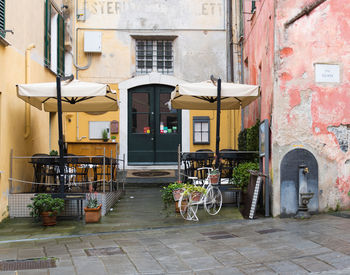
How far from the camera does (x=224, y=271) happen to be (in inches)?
200

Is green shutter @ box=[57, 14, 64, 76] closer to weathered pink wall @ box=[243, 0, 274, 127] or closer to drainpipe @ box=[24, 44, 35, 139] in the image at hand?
drainpipe @ box=[24, 44, 35, 139]

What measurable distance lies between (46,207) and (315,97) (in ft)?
17.3

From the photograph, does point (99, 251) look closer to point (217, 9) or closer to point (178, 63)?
point (178, 63)

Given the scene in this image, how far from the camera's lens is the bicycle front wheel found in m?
8.66

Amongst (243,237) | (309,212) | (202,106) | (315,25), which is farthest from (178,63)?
(243,237)

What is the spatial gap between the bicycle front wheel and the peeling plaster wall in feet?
3.78

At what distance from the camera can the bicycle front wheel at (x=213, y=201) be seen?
8.66 meters

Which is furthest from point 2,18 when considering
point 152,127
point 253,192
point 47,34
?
point 152,127

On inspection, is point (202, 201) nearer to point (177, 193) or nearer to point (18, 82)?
point (177, 193)

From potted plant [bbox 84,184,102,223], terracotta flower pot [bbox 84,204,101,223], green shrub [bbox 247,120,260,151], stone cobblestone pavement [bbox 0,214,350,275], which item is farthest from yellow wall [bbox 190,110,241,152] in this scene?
stone cobblestone pavement [bbox 0,214,350,275]

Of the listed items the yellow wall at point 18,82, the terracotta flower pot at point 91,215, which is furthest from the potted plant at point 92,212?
the yellow wall at point 18,82

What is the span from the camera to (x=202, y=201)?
838cm

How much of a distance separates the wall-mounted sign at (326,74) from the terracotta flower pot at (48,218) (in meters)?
5.42

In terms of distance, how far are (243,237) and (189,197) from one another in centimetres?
174
